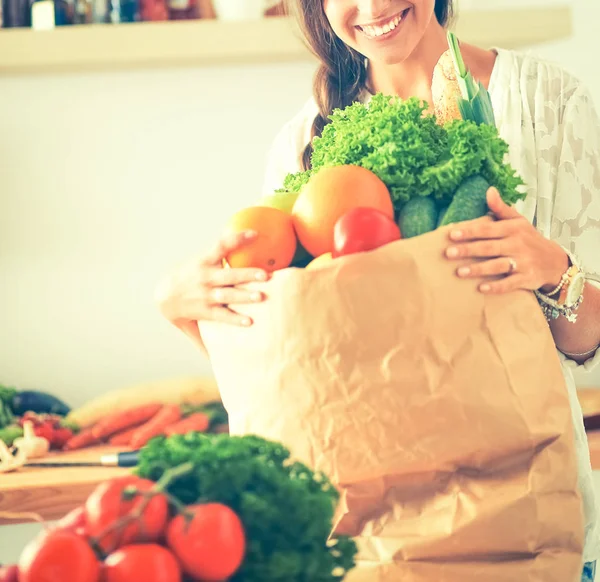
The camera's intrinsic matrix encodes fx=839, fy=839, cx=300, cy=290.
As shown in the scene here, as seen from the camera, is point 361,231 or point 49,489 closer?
point 361,231

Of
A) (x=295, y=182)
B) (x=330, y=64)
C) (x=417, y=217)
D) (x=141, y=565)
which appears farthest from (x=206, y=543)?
(x=330, y=64)

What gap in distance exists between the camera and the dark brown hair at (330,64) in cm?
118

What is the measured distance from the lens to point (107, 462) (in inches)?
66.2

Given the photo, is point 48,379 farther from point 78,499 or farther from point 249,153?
point 249,153

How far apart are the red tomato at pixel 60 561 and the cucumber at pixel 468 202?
417mm

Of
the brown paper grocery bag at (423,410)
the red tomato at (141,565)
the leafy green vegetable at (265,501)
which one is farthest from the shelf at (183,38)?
the red tomato at (141,565)

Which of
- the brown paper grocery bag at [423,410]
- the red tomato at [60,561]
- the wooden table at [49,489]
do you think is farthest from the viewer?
the wooden table at [49,489]

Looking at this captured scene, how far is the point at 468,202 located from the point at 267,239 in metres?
0.19

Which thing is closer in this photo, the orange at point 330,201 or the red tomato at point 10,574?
the red tomato at point 10,574

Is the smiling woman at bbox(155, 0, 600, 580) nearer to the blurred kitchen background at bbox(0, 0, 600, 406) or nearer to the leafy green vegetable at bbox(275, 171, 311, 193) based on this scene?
the leafy green vegetable at bbox(275, 171, 311, 193)

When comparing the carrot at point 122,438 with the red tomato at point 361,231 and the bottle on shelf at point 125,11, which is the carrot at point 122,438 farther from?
the red tomato at point 361,231

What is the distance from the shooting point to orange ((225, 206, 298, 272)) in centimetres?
77

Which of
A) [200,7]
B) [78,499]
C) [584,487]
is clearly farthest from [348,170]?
[200,7]

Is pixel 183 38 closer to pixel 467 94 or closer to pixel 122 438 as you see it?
pixel 122 438
